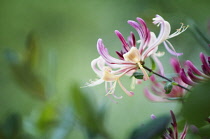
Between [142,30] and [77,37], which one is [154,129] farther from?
[77,37]

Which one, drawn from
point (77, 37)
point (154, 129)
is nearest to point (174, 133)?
point (154, 129)

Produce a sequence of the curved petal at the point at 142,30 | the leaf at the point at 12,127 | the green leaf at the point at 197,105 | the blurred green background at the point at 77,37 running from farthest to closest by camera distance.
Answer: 1. the blurred green background at the point at 77,37
2. the leaf at the point at 12,127
3. the curved petal at the point at 142,30
4. the green leaf at the point at 197,105

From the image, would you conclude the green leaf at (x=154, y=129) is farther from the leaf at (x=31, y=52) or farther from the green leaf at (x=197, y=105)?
the leaf at (x=31, y=52)

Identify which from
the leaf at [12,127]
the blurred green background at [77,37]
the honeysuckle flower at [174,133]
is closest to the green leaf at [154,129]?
the honeysuckle flower at [174,133]

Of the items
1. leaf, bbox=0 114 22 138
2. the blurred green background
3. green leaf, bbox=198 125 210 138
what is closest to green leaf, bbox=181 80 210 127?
green leaf, bbox=198 125 210 138

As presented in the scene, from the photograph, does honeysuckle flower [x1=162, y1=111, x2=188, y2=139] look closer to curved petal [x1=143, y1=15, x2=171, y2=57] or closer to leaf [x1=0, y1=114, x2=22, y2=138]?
curved petal [x1=143, y1=15, x2=171, y2=57]
